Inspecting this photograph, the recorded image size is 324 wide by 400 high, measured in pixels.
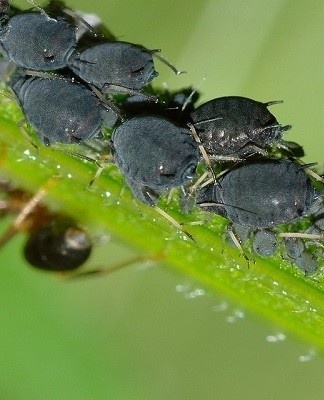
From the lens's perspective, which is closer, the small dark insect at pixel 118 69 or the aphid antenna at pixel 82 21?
the small dark insect at pixel 118 69

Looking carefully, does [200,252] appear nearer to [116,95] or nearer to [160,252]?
[160,252]

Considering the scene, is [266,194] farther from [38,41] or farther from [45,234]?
[45,234]

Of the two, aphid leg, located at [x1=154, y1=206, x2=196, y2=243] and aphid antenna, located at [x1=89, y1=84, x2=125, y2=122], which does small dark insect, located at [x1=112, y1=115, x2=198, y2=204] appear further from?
aphid leg, located at [x1=154, y1=206, x2=196, y2=243]

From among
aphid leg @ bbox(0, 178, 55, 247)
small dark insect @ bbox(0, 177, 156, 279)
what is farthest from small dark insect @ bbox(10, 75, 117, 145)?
small dark insect @ bbox(0, 177, 156, 279)

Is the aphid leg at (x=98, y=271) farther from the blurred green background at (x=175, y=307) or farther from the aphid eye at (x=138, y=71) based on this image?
the aphid eye at (x=138, y=71)

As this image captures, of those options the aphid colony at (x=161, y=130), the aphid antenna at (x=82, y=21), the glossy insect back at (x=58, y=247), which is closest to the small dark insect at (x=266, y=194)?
the aphid colony at (x=161, y=130)

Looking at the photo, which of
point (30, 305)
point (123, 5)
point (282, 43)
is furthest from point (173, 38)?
point (30, 305)

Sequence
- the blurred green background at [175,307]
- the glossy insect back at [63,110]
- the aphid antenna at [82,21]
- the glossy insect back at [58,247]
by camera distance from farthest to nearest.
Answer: the blurred green background at [175,307]
the glossy insect back at [58,247]
the aphid antenna at [82,21]
the glossy insect back at [63,110]
